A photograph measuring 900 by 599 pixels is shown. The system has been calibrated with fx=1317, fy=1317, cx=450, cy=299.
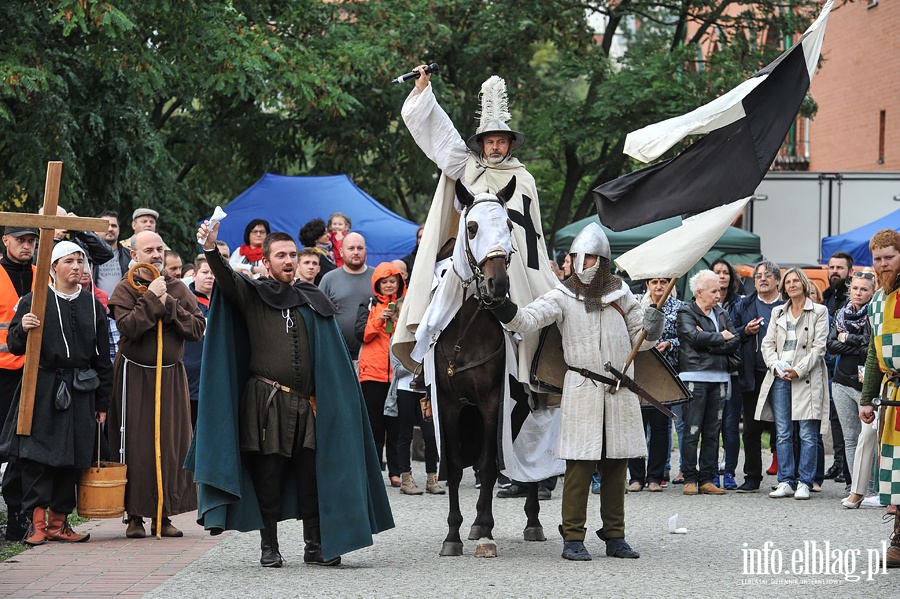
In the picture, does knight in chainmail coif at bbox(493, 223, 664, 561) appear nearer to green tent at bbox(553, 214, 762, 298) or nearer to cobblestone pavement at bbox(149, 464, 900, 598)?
cobblestone pavement at bbox(149, 464, 900, 598)

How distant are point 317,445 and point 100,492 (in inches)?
84.4

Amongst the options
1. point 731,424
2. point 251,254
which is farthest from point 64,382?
point 731,424

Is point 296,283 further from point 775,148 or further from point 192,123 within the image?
point 192,123

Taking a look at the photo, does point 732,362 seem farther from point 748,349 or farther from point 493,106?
point 493,106

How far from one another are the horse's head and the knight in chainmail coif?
34 cm

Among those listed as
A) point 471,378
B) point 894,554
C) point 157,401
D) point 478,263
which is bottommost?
point 894,554

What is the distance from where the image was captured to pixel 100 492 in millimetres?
9336

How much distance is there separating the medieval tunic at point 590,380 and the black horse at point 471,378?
467 mm

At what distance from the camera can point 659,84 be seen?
23.2 metres

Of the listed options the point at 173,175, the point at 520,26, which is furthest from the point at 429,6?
the point at 173,175

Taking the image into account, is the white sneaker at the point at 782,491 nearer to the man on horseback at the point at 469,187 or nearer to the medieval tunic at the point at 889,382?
the medieval tunic at the point at 889,382

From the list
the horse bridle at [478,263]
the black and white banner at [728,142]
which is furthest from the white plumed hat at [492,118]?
the black and white banner at [728,142]

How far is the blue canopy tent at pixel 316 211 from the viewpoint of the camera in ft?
58.9

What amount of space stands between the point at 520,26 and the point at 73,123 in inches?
410
